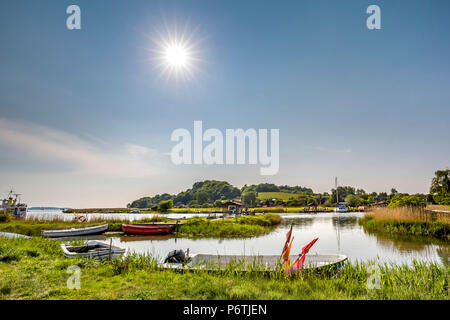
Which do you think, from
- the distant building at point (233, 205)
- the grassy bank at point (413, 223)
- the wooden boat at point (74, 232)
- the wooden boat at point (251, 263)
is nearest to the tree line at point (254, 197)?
the distant building at point (233, 205)

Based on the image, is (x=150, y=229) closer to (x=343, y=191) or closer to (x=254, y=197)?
(x=254, y=197)

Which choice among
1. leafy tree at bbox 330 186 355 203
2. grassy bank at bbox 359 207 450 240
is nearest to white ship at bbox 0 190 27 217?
grassy bank at bbox 359 207 450 240

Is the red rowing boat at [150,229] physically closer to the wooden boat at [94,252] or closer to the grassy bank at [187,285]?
the wooden boat at [94,252]

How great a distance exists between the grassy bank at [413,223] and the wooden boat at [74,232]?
2535 centimetres

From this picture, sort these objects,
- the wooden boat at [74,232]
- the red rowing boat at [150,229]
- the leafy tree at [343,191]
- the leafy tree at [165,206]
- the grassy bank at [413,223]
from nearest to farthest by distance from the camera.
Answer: the grassy bank at [413,223]
the wooden boat at [74,232]
the red rowing boat at [150,229]
the leafy tree at [165,206]
the leafy tree at [343,191]

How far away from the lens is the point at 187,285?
18.5ft

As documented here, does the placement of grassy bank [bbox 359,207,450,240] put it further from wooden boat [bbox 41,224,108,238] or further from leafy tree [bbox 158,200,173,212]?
leafy tree [bbox 158,200,173,212]

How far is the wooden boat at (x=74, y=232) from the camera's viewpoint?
20.6m

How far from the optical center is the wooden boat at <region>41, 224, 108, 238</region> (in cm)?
2056

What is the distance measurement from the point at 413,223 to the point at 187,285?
21955mm

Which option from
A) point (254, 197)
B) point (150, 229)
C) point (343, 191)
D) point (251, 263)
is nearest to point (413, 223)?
point (251, 263)

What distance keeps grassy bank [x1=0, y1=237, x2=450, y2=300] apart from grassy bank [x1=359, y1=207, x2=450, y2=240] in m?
14.9
